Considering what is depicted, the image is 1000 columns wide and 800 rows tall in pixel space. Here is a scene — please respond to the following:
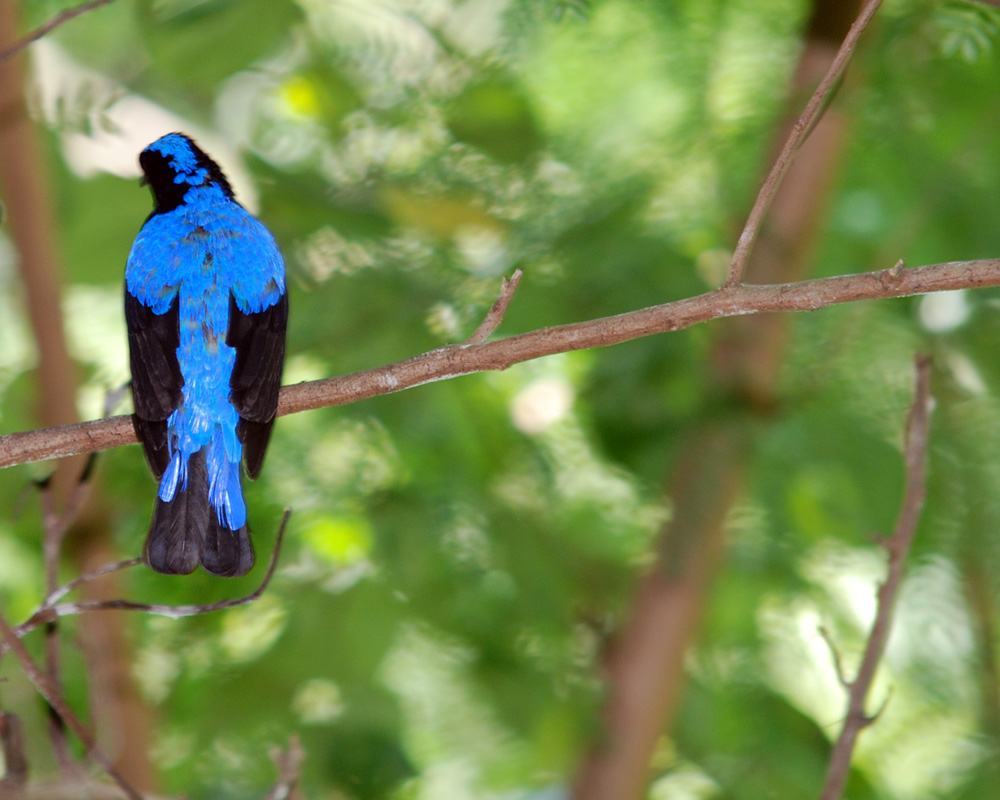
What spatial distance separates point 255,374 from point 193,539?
39cm

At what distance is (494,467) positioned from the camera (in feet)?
9.69

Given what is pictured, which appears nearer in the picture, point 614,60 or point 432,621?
point 432,621

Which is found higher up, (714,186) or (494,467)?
(714,186)

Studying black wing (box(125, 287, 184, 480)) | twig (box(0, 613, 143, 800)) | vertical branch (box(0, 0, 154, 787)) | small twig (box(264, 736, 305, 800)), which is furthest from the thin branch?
vertical branch (box(0, 0, 154, 787))

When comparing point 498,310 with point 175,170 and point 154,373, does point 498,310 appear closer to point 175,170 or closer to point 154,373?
point 154,373

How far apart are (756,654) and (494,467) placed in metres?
0.93

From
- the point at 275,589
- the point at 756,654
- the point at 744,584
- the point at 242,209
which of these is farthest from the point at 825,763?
the point at 242,209

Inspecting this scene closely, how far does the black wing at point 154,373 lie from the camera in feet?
7.47

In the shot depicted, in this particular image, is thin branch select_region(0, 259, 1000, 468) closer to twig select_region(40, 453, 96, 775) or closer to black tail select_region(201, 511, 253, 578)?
twig select_region(40, 453, 96, 775)

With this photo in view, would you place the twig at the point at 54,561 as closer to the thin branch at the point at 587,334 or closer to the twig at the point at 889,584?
the thin branch at the point at 587,334

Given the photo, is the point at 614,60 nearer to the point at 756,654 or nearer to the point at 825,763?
the point at 756,654

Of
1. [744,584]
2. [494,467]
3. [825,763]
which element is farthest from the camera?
[744,584]

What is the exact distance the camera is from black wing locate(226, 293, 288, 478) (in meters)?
2.29

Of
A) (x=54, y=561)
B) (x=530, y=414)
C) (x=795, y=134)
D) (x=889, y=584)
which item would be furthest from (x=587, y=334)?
(x=530, y=414)
